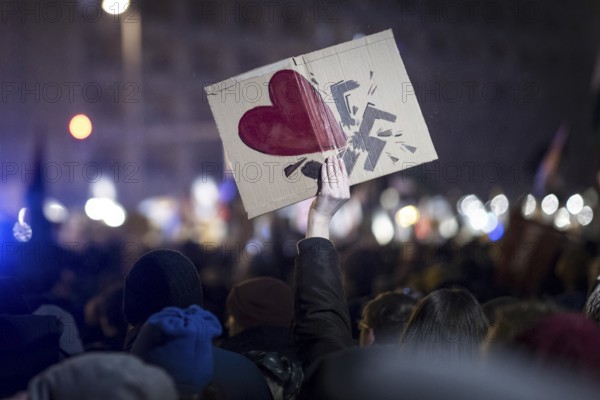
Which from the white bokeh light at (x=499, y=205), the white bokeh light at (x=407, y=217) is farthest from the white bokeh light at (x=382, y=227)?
the white bokeh light at (x=499, y=205)

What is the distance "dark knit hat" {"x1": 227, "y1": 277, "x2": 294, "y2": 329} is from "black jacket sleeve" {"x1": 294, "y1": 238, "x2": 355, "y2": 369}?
143cm

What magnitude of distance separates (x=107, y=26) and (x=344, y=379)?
Answer: 67.3 metres

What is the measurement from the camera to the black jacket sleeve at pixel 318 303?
10.5ft

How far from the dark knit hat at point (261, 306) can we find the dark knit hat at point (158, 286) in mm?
1168

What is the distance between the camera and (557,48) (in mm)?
98938

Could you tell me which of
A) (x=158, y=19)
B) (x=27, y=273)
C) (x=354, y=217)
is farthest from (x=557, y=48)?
(x=27, y=273)

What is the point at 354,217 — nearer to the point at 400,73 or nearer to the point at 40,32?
the point at 400,73

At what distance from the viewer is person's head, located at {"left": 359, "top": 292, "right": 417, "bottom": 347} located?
462cm

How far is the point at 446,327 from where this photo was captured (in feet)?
10.6

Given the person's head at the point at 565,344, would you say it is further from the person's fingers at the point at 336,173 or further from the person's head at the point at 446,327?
the person's fingers at the point at 336,173

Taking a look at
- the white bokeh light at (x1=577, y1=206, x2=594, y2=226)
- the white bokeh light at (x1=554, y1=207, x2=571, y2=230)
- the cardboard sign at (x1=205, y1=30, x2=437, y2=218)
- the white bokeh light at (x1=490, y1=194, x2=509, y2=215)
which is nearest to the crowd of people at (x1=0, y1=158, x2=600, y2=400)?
the cardboard sign at (x1=205, y1=30, x2=437, y2=218)

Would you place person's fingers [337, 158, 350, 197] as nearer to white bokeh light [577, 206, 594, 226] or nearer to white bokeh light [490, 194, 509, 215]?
white bokeh light [577, 206, 594, 226]

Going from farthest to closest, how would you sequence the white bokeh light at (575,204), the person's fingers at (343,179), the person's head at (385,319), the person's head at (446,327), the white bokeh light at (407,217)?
1. the white bokeh light at (575,204)
2. the white bokeh light at (407,217)
3. the person's head at (385,319)
4. the person's fingers at (343,179)
5. the person's head at (446,327)

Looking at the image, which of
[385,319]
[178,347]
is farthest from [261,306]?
[178,347]
